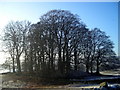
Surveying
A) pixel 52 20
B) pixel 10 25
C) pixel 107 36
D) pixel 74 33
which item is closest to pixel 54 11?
pixel 52 20

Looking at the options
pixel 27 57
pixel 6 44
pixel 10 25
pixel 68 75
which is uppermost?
pixel 10 25

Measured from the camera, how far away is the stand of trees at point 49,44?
2422cm

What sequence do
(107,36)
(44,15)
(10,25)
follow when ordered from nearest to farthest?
(44,15)
(10,25)
(107,36)

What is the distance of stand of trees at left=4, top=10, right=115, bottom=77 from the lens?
2422 cm

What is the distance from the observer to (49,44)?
24.1 metres

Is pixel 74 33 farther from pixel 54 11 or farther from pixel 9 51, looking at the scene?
pixel 9 51

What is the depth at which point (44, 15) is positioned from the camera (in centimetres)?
2488

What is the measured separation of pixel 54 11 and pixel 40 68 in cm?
715

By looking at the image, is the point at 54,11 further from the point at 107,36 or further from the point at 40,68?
the point at 107,36

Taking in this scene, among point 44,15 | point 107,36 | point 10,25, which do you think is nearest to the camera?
point 44,15

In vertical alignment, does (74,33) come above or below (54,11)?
below

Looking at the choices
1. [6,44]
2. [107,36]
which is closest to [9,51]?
[6,44]

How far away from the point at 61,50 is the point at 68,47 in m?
1.14

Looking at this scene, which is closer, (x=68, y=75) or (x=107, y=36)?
(x=68, y=75)
